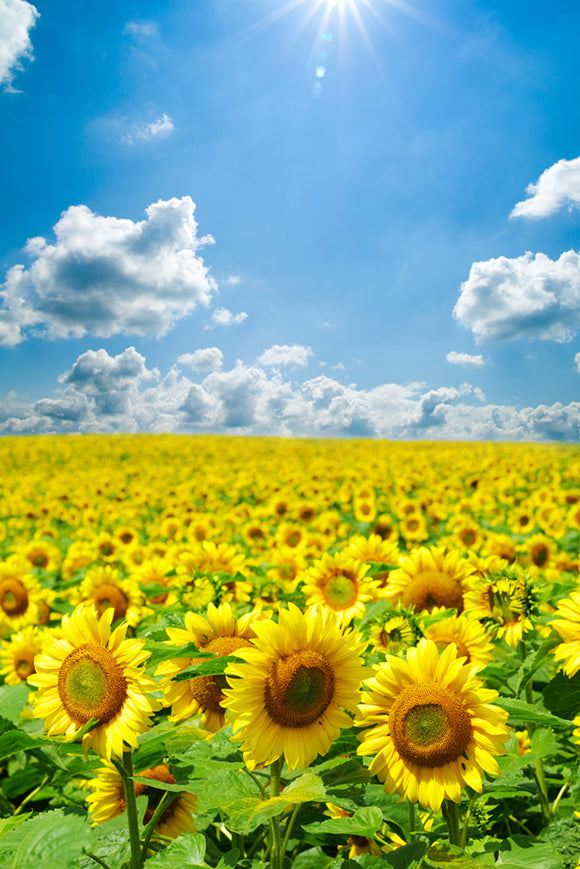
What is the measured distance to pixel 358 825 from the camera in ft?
4.70

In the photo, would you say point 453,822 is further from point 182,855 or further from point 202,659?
point 202,659

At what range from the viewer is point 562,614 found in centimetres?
218

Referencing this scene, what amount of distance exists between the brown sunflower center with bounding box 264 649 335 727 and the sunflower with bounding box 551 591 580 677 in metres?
0.99

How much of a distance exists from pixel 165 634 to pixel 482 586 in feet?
5.39

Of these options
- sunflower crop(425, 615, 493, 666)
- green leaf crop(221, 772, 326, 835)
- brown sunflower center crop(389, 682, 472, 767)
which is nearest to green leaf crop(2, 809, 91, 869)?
green leaf crop(221, 772, 326, 835)

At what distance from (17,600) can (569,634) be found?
15.8 ft

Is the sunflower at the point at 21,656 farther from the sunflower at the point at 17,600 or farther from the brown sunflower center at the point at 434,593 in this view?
the brown sunflower center at the point at 434,593

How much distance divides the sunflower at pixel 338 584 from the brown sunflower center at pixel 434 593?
1.18ft

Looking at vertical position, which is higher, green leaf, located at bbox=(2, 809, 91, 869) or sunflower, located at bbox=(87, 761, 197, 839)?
green leaf, located at bbox=(2, 809, 91, 869)

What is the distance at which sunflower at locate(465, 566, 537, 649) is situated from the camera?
2680 mm

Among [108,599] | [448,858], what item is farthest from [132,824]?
[108,599]

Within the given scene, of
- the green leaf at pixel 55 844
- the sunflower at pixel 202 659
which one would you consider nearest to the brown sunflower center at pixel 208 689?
the sunflower at pixel 202 659

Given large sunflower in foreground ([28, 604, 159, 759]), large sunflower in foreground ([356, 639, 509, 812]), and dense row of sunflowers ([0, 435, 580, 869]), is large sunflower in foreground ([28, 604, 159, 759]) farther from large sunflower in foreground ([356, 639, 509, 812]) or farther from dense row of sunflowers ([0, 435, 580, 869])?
large sunflower in foreground ([356, 639, 509, 812])

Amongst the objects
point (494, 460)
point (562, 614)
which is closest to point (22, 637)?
point (562, 614)
